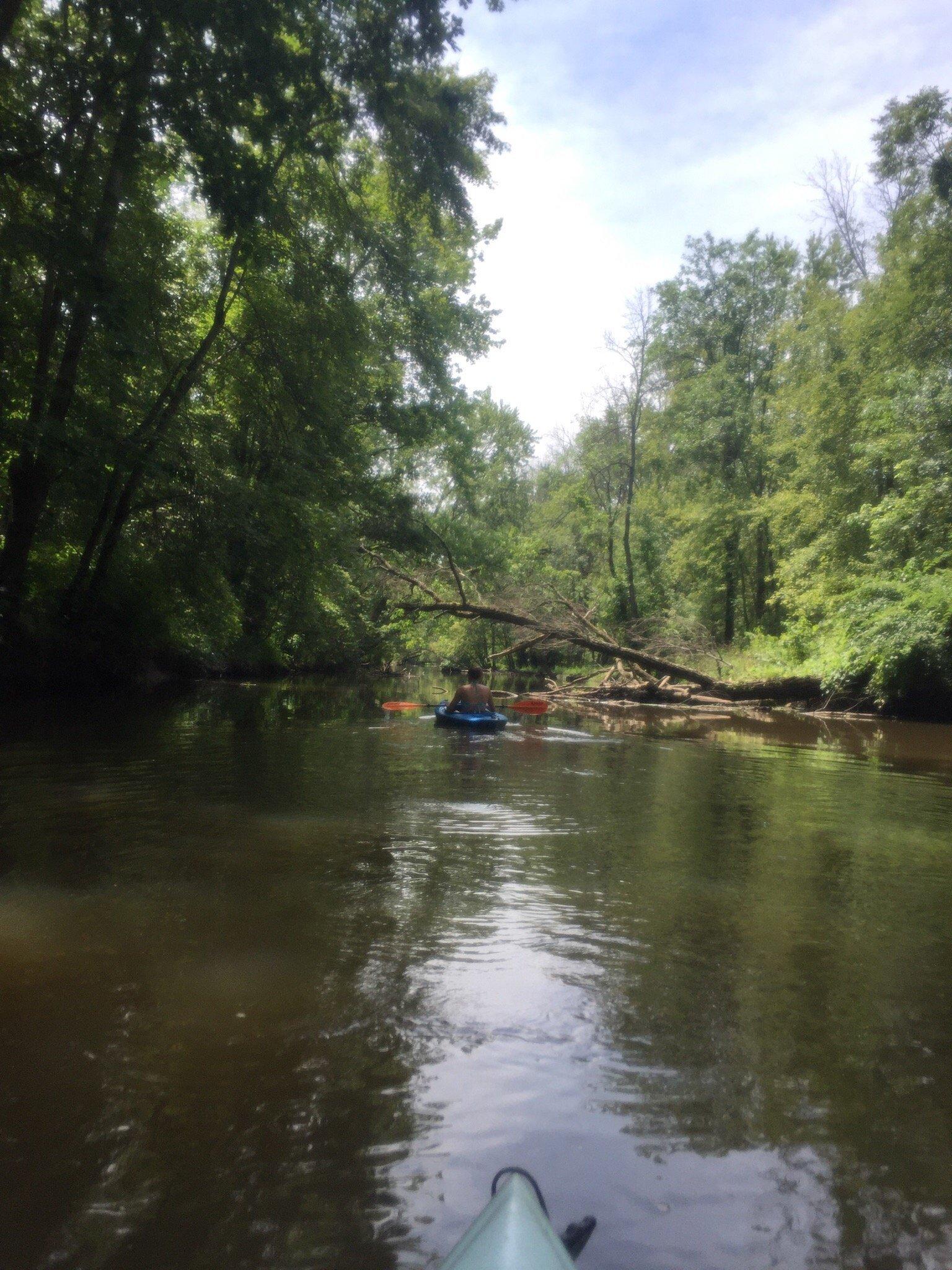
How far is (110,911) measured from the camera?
13.3 ft

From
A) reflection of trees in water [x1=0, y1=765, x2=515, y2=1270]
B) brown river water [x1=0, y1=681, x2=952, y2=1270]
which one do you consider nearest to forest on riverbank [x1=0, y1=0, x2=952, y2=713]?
brown river water [x1=0, y1=681, x2=952, y2=1270]

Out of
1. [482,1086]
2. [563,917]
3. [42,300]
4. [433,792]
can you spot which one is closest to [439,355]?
[42,300]

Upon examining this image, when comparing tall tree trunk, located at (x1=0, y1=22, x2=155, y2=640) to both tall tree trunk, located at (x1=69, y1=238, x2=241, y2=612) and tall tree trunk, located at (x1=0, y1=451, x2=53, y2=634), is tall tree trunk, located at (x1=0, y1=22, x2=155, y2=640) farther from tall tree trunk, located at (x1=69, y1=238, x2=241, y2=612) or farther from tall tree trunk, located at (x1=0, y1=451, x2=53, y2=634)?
tall tree trunk, located at (x1=69, y1=238, x2=241, y2=612)

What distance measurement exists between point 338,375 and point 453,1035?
15203mm

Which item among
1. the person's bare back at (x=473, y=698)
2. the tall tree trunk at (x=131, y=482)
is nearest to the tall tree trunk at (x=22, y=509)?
the tall tree trunk at (x=131, y=482)

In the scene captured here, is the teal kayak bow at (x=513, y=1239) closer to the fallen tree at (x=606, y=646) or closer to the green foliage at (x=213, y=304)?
the green foliage at (x=213, y=304)

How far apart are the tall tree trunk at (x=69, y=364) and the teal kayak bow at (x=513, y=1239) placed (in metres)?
11.0

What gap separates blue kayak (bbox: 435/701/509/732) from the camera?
43.9 ft

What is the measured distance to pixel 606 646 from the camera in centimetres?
2130

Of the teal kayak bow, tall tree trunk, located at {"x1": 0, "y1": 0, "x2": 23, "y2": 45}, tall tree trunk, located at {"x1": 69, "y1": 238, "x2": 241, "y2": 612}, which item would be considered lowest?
the teal kayak bow

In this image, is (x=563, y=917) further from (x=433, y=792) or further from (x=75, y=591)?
(x=75, y=591)

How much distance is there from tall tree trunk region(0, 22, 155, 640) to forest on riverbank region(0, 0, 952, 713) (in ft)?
0.15

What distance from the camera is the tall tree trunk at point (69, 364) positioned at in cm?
Result: 1001

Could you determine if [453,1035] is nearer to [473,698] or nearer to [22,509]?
[473,698]
